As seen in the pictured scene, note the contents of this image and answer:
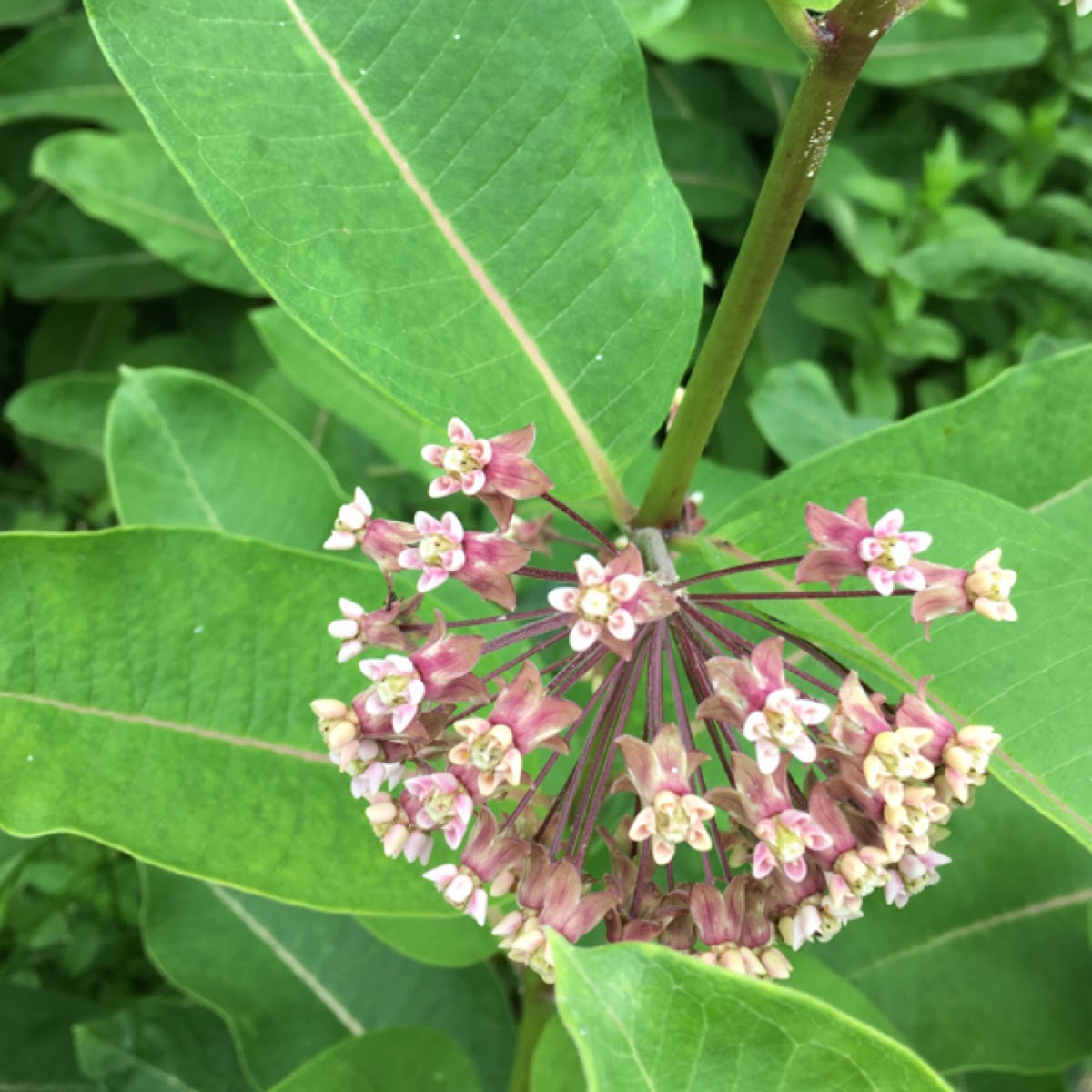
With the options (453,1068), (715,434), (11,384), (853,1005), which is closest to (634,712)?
(853,1005)

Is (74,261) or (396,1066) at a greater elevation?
(74,261)

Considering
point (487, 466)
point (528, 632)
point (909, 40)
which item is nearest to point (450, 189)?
point (487, 466)

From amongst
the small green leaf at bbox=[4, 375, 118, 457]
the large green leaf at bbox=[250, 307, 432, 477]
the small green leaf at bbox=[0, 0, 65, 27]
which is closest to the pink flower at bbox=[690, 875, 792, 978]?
the large green leaf at bbox=[250, 307, 432, 477]

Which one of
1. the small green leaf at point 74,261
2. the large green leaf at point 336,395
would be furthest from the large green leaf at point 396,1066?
the small green leaf at point 74,261

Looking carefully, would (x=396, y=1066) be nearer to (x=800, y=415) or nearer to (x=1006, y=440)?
(x=1006, y=440)

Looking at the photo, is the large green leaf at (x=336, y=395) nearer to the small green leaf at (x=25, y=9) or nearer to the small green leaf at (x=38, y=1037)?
the small green leaf at (x=25, y=9)

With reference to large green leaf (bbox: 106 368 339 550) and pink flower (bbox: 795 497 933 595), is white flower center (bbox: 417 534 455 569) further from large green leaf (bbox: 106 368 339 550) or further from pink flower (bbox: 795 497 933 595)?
large green leaf (bbox: 106 368 339 550)

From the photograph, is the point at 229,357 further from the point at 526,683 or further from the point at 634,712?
the point at 526,683
